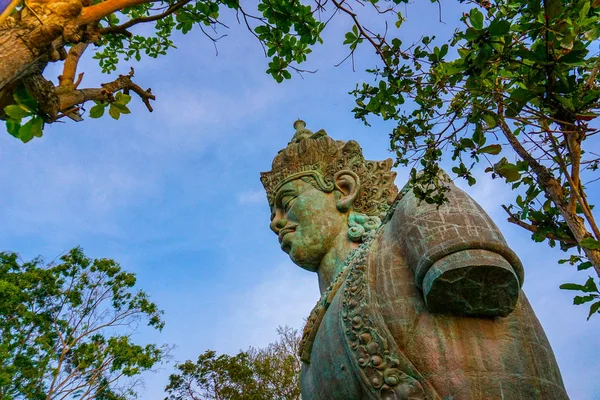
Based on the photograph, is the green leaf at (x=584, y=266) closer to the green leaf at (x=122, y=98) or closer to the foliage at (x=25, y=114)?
the green leaf at (x=122, y=98)

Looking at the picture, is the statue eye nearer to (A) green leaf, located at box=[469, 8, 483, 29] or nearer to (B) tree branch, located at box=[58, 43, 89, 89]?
(B) tree branch, located at box=[58, 43, 89, 89]

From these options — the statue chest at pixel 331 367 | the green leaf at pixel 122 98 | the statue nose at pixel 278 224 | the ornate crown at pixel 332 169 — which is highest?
the ornate crown at pixel 332 169

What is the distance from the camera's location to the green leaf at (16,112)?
241 centimetres

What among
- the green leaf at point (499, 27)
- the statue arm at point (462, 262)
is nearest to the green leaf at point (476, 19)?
the green leaf at point (499, 27)

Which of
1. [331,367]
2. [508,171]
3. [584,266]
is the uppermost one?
[508,171]

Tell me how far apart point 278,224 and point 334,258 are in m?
0.57

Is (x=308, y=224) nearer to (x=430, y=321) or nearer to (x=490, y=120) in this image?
(x=430, y=321)

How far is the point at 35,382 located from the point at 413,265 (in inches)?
489

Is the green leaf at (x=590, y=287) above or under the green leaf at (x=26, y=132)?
under

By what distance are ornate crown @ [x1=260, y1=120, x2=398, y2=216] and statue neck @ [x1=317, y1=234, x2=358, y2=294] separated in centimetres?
33

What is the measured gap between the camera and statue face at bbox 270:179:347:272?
13.7ft

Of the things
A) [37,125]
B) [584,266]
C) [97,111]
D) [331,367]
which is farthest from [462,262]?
[37,125]

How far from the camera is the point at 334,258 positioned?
4.13 metres

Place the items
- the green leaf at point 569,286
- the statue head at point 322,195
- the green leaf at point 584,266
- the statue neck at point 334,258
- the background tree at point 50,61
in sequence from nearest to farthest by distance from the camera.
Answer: the background tree at point 50,61 < the green leaf at point 569,286 < the green leaf at point 584,266 < the statue neck at point 334,258 < the statue head at point 322,195
